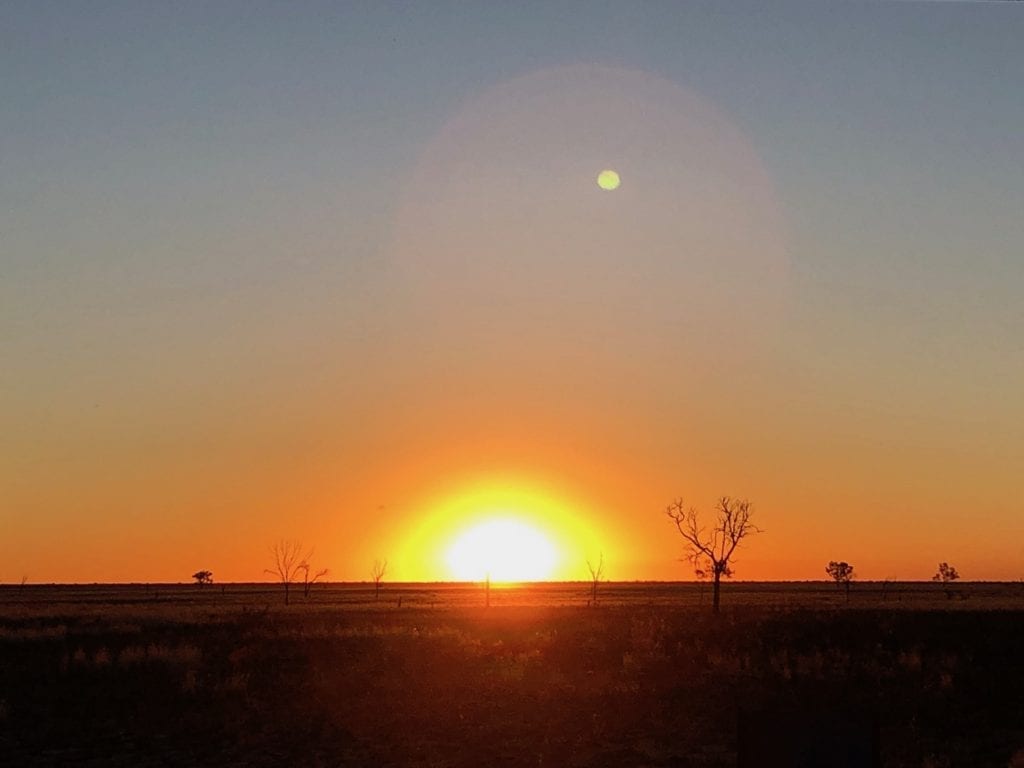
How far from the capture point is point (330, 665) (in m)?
31.6

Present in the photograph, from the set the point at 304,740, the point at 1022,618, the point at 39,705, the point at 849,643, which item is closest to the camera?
the point at 304,740

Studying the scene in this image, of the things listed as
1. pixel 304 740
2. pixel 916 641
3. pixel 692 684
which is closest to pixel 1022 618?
pixel 916 641

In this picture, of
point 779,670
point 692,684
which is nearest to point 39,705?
point 692,684

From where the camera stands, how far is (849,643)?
34719 millimetres

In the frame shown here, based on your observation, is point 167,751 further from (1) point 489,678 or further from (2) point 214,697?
(1) point 489,678

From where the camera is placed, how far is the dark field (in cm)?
2220

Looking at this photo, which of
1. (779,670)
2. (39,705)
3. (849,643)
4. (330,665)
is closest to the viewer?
(39,705)

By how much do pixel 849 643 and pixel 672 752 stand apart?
15.1 m

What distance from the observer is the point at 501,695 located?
2658cm

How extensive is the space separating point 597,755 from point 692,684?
21.6ft

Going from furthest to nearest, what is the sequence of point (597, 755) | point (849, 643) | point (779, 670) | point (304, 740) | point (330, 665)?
point (849, 643) < point (330, 665) < point (779, 670) < point (304, 740) < point (597, 755)

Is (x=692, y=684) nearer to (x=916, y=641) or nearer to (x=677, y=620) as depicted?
(x=916, y=641)

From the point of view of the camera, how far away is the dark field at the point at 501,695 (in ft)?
72.8

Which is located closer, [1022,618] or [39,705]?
[39,705]
